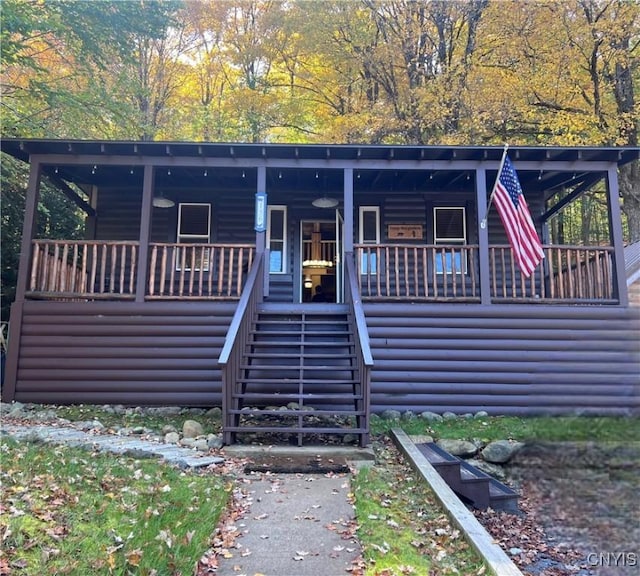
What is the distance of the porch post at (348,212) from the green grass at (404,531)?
4212 mm

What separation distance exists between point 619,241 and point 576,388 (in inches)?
104

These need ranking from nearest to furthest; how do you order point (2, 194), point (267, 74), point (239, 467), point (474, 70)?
point (239, 467) → point (2, 194) → point (474, 70) → point (267, 74)

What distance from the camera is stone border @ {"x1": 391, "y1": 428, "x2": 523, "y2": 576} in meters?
2.91

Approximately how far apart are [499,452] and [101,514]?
4966mm

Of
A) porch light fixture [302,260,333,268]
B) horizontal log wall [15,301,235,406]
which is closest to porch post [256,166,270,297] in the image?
horizontal log wall [15,301,235,406]

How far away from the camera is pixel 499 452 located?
634 centimetres

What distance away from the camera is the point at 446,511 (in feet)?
12.7

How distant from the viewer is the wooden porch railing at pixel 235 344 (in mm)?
5504

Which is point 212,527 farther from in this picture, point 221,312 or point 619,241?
point 619,241

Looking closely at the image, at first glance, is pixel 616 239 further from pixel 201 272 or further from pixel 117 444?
pixel 117 444

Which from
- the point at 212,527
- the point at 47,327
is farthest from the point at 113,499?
the point at 47,327

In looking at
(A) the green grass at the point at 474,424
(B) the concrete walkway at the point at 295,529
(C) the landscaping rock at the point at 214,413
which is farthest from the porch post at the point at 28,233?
(B) the concrete walkway at the point at 295,529

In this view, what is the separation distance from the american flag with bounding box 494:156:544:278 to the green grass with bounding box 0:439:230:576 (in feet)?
17.6

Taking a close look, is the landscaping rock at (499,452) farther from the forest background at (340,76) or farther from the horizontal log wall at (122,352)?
the forest background at (340,76)
